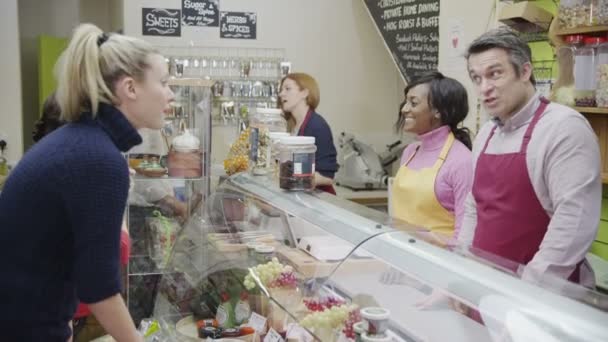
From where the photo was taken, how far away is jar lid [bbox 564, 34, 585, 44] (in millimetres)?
3227

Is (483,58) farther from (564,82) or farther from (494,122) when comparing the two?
(564,82)

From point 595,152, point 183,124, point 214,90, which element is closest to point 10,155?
point 214,90

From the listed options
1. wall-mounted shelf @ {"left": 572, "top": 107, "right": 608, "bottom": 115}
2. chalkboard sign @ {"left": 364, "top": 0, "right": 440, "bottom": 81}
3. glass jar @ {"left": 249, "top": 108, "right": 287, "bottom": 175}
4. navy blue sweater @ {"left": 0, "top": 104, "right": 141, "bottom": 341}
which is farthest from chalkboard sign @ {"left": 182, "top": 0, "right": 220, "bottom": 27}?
navy blue sweater @ {"left": 0, "top": 104, "right": 141, "bottom": 341}

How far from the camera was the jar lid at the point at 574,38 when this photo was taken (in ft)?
10.6

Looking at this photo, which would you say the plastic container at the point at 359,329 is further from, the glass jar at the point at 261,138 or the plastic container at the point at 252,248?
the glass jar at the point at 261,138

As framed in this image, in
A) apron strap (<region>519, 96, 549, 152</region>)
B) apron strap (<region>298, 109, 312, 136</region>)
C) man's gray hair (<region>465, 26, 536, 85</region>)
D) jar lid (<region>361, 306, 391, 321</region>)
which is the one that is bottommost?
jar lid (<region>361, 306, 391, 321</region>)

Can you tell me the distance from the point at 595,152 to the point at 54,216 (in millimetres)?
1669

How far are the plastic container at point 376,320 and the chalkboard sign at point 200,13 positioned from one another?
4.95m

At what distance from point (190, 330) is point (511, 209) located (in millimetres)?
1333

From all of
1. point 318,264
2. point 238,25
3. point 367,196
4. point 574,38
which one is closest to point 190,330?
point 318,264

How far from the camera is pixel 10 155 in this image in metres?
5.85

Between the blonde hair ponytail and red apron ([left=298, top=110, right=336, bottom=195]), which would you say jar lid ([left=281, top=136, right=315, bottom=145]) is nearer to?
the blonde hair ponytail

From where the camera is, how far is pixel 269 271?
2371 mm

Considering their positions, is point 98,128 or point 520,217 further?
point 520,217
